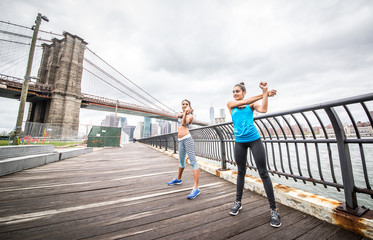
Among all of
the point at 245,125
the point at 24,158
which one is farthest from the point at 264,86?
the point at 24,158

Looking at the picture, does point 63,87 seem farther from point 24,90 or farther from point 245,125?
point 245,125

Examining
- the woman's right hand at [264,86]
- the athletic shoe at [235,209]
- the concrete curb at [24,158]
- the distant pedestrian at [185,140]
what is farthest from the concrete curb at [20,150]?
the woman's right hand at [264,86]

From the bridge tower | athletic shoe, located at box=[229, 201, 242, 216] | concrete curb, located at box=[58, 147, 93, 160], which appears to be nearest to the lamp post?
concrete curb, located at box=[58, 147, 93, 160]

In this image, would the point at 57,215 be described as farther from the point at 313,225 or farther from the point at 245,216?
the point at 313,225

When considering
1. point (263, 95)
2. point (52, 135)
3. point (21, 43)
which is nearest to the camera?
point (263, 95)

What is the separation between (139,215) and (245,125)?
5.47 ft

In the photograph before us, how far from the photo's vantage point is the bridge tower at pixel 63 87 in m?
25.7

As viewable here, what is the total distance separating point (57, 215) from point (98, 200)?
48cm

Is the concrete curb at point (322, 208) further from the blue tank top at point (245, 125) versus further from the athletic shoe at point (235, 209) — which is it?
the blue tank top at point (245, 125)

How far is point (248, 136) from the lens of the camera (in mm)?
1836

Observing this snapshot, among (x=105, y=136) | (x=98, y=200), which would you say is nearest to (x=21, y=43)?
(x=105, y=136)

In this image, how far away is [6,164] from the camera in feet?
10.7

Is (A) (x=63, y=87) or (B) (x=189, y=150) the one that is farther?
(A) (x=63, y=87)

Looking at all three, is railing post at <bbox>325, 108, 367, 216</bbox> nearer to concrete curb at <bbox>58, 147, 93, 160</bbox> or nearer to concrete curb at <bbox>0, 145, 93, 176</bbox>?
concrete curb at <bbox>0, 145, 93, 176</bbox>
